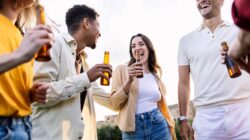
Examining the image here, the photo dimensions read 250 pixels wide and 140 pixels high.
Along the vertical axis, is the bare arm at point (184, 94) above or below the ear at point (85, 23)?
below

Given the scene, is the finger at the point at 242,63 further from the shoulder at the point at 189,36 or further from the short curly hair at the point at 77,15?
the short curly hair at the point at 77,15

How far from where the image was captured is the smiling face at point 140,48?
568cm

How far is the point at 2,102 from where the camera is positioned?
2057 mm

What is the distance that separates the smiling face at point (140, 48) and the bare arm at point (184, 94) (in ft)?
4.46

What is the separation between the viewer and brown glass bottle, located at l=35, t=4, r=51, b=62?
7.04 feet

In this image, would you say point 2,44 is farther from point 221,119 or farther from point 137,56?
point 137,56

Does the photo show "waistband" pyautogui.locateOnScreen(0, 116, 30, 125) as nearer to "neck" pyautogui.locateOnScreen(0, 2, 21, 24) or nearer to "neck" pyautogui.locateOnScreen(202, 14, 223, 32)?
"neck" pyautogui.locateOnScreen(0, 2, 21, 24)

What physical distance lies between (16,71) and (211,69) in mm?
2226

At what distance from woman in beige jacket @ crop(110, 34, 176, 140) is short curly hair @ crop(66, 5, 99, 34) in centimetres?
89

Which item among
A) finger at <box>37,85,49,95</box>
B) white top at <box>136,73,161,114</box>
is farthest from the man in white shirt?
white top at <box>136,73,161,114</box>

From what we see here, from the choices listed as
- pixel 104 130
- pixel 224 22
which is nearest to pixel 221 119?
pixel 224 22

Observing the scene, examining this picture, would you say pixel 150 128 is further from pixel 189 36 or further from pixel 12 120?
pixel 12 120

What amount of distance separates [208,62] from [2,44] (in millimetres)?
2354

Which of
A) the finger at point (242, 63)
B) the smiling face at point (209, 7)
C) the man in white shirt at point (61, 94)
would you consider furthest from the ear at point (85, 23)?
the finger at point (242, 63)
